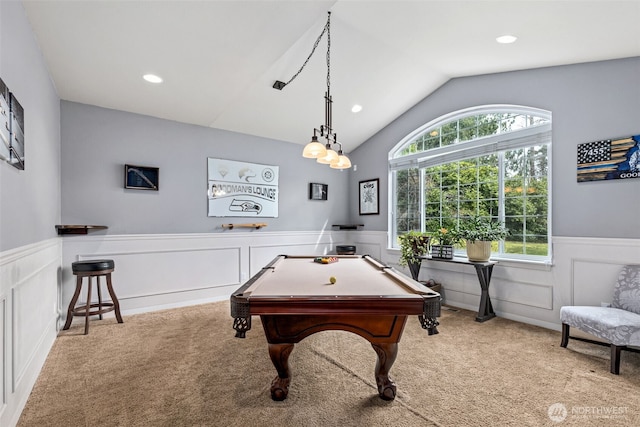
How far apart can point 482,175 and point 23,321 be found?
4.69 m

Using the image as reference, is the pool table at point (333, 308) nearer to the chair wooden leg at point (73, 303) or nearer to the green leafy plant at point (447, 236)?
the green leafy plant at point (447, 236)

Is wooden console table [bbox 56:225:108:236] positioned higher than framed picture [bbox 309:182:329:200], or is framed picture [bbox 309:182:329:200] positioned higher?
framed picture [bbox 309:182:329:200]

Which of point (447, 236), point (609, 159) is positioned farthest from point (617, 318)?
point (447, 236)

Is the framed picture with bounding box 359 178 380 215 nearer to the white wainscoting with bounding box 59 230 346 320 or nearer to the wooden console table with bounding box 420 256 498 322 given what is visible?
the white wainscoting with bounding box 59 230 346 320

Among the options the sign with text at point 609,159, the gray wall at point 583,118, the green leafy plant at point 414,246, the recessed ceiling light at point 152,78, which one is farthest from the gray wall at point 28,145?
the sign with text at point 609,159

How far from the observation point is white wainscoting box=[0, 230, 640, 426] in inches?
74.5

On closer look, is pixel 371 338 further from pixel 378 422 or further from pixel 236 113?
pixel 236 113

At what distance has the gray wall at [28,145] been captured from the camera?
1759mm

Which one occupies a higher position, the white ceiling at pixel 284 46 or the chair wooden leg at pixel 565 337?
the white ceiling at pixel 284 46

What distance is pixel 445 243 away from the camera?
13.1 ft

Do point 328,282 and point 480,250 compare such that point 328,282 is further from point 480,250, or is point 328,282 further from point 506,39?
point 506,39

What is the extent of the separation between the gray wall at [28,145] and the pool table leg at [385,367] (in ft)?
7.31

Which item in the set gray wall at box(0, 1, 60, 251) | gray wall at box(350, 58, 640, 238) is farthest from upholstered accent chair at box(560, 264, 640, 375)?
gray wall at box(0, 1, 60, 251)

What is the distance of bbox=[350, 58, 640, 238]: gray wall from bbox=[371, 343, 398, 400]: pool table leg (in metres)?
2.52
